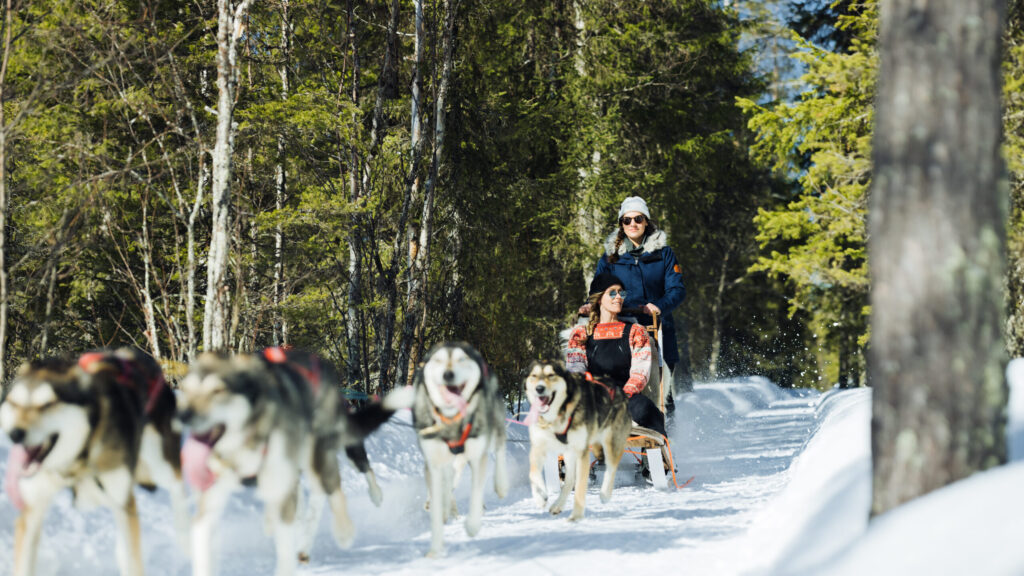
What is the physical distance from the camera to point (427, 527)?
469cm

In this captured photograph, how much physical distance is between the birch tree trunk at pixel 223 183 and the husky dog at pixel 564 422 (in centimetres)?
317

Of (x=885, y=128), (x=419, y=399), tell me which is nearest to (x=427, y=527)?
(x=419, y=399)

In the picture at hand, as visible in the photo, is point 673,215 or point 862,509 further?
point 673,215

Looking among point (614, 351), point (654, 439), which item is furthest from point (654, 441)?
point (614, 351)

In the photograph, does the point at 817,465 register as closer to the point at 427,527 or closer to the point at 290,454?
the point at 427,527

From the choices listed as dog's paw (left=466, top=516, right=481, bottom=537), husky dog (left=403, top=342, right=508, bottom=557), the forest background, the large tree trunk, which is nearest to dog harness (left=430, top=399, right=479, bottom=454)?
husky dog (left=403, top=342, right=508, bottom=557)

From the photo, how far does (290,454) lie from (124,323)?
476 inches

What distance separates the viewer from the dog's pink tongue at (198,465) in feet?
8.15

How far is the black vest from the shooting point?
6238 millimetres

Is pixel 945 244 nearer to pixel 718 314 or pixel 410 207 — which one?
pixel 410 207

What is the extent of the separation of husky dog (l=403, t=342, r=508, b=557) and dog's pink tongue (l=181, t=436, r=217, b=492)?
3.96ft

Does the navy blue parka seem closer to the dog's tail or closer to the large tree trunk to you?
the dog's tail

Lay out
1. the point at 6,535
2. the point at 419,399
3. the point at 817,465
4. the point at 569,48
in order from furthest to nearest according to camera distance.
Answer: the point at 569,48, the point at 817,465, the point at 419,399, the point at 6,535

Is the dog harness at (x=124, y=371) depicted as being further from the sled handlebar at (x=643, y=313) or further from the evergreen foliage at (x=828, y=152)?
the evergreen foliage at (x=828, y=152)
